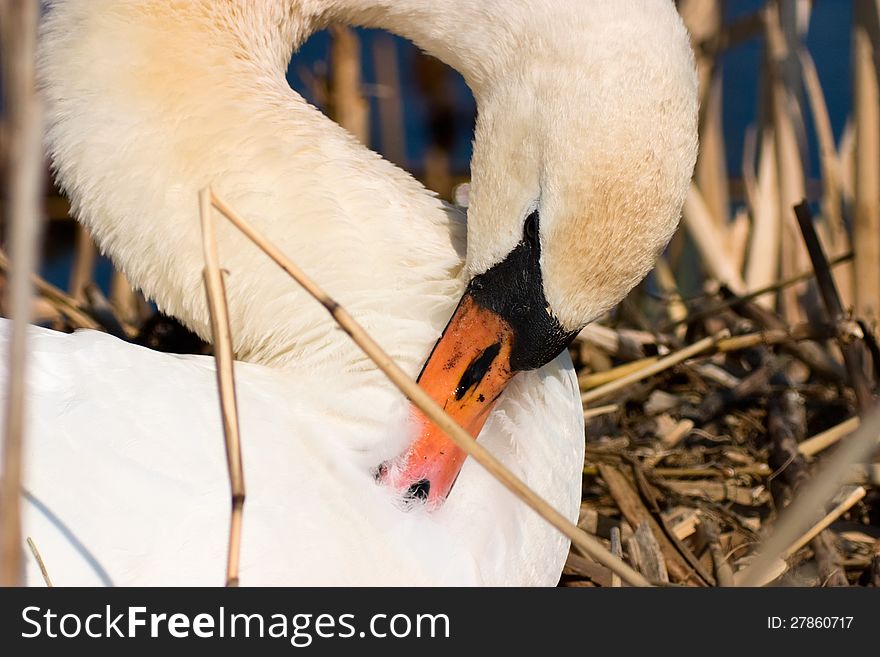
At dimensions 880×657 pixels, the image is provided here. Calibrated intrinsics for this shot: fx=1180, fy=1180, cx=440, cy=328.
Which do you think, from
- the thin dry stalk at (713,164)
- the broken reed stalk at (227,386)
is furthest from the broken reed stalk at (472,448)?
the thin dry stalk at (713,164)

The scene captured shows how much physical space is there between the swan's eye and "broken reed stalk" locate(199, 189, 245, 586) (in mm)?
577

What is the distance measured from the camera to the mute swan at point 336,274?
1.71m

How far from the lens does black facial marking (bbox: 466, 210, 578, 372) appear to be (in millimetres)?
1826

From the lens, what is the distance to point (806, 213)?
109 inches

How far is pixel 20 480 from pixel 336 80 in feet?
9.27

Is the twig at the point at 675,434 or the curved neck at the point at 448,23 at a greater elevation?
the curved neck at the point at 448,23

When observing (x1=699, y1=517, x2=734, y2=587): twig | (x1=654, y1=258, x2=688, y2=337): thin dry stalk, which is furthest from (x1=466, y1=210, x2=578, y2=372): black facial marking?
(x1=654, y1=258, x2=688, y2=337): thin dry stalk

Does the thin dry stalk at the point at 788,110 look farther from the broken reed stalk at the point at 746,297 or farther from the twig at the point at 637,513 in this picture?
the twig at the point at 637,513

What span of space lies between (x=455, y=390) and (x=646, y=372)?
0.92 metres

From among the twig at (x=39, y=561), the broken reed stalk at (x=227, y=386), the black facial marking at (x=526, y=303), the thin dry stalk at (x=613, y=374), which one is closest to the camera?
the broken reed stalk at (x=227, y=386)

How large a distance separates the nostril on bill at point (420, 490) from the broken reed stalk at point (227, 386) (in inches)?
18.2

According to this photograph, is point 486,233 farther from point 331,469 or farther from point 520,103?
point 331,469

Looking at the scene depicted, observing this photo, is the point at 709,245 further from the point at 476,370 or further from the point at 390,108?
the point at 390,108
